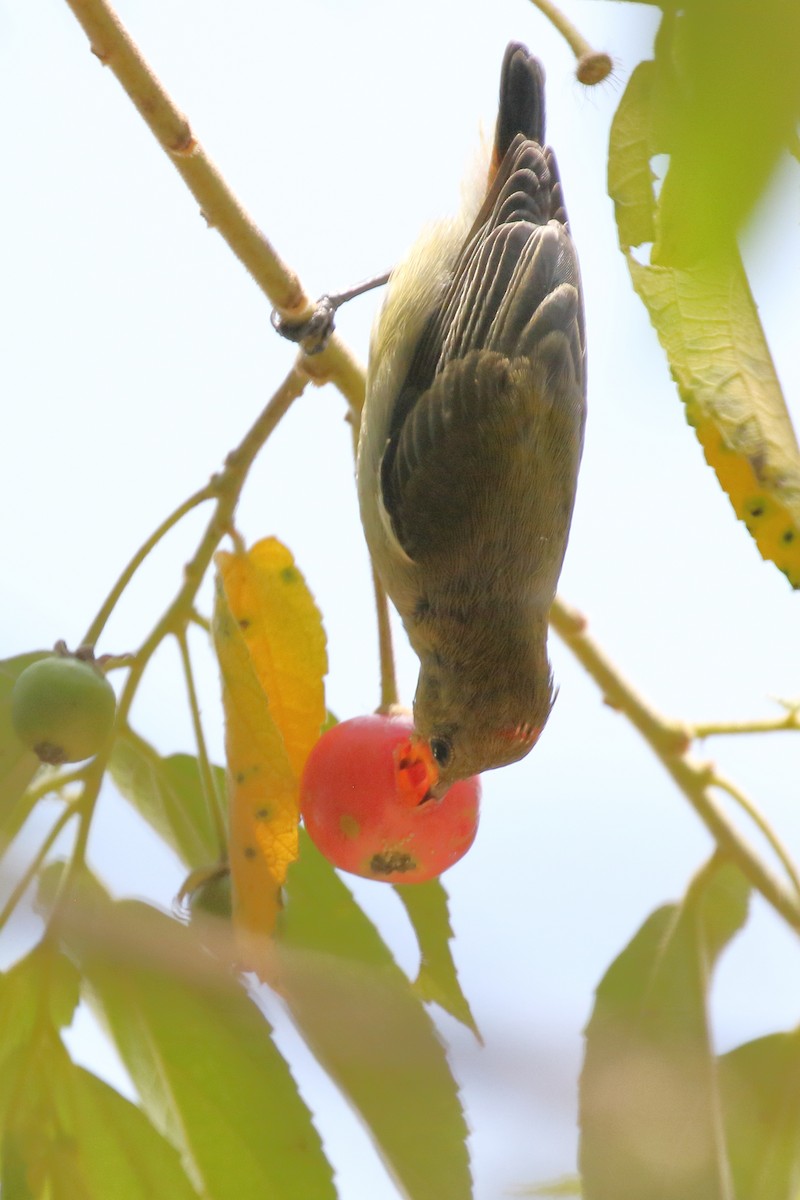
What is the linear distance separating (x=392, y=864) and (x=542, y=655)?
64cm

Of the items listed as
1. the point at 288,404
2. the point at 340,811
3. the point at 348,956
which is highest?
the point at 288,404

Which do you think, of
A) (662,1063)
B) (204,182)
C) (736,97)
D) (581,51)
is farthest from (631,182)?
(662,1063)

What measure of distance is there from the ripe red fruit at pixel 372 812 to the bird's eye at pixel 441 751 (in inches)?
5.4

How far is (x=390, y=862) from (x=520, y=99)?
1.46 metres

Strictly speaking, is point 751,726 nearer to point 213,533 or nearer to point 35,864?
point 213,533

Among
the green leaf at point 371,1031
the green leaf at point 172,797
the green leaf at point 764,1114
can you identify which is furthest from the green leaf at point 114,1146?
the green leaf at point 764,1114

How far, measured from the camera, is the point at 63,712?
4.48ft

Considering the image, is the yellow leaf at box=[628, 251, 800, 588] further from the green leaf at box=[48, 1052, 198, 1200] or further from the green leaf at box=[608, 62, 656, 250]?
the green leaf at box=[48, 1052, 198, 1200]

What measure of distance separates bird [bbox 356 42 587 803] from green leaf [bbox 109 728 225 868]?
1.42 ft

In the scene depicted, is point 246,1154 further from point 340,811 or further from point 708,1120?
point 708,1120

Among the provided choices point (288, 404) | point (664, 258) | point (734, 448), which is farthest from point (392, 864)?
point (664, 258)

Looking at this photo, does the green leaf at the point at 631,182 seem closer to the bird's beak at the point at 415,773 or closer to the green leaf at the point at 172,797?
the bird's beak at the point at 415,773

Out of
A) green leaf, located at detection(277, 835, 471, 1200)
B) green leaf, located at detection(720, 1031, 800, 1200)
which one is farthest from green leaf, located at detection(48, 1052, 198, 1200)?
green leaf, located at detection(720, 1031, 800, 1200)

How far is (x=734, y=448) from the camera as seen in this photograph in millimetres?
1138
